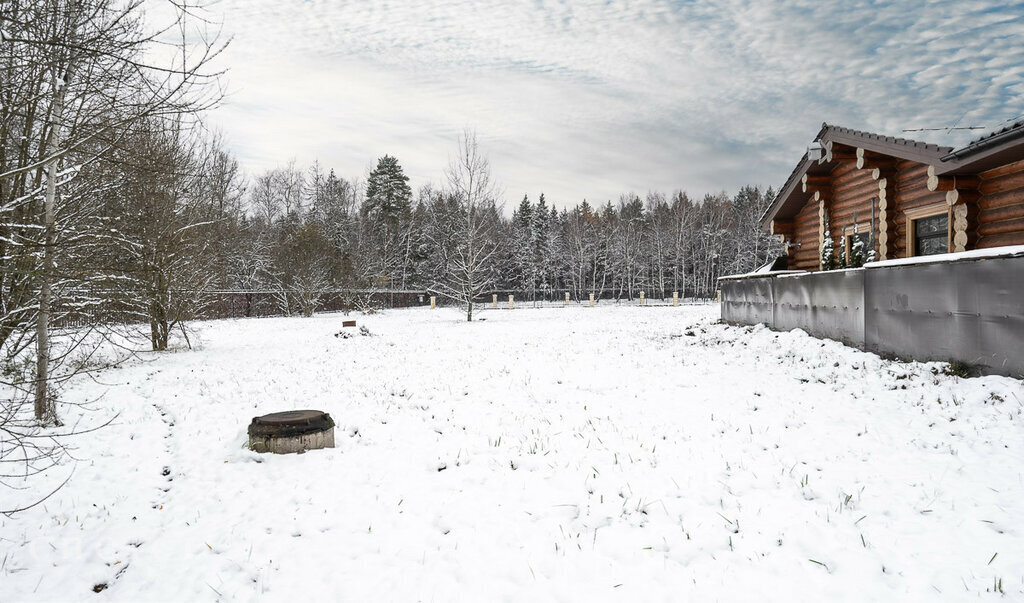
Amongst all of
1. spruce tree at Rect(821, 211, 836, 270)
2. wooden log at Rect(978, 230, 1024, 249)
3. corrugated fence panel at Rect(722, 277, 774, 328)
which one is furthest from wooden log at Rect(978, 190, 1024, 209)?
corrugated fence panel at Rect(722, 277, 774, 328)

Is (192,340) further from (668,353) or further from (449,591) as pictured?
(449,591)

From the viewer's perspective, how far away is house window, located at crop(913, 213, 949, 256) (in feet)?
33.4

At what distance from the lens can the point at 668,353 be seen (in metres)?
11.8

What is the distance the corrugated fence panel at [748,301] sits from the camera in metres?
13.0

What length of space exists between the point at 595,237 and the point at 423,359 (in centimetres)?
4520

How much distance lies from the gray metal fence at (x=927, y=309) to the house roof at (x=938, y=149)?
7.61ft

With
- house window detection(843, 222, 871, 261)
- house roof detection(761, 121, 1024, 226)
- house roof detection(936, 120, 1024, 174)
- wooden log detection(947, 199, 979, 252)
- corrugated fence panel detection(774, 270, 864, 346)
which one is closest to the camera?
house roof detection(936, 120, 1024, 174)

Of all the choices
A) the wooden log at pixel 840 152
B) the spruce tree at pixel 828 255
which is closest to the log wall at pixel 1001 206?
the spruce tree at pixel 828 255

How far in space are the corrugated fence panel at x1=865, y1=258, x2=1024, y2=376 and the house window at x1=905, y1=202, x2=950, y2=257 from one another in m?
2.83

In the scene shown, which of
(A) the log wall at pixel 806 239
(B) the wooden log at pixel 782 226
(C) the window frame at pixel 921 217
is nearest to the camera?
(C) the window frame at pixel 921 217

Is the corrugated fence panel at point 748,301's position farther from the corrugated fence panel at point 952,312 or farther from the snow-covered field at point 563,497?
the snow-covered field at point 563,497

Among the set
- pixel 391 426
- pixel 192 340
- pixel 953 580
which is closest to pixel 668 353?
pixel 391 426

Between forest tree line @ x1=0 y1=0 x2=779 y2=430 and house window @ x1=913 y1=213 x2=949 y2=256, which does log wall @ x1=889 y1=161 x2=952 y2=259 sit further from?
forest tree line @ x1=0 y1=0 x2=779 y2=430

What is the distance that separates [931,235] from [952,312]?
4553 mm
